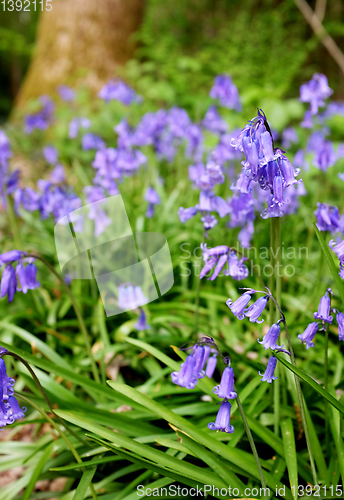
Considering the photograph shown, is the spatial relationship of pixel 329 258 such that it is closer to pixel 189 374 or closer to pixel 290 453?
pixel 189 374

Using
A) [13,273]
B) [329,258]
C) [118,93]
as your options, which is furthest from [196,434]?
[118,93]

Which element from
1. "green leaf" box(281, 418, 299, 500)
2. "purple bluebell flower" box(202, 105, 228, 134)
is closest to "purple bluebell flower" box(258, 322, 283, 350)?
"green leaf" box(281, 418, 299, 500)

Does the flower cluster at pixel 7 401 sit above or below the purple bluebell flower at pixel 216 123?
below

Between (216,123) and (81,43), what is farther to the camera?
(81,43)

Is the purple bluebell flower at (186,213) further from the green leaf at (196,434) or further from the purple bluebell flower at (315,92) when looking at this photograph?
the purple bluebell flower at (315,92)

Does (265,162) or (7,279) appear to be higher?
(265,162)

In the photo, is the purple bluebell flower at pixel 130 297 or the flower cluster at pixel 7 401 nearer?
the flower cluster at pixel 7 401

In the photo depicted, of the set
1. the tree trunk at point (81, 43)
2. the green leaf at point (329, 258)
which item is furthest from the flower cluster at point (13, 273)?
the tree trunk at point (81, 43)
